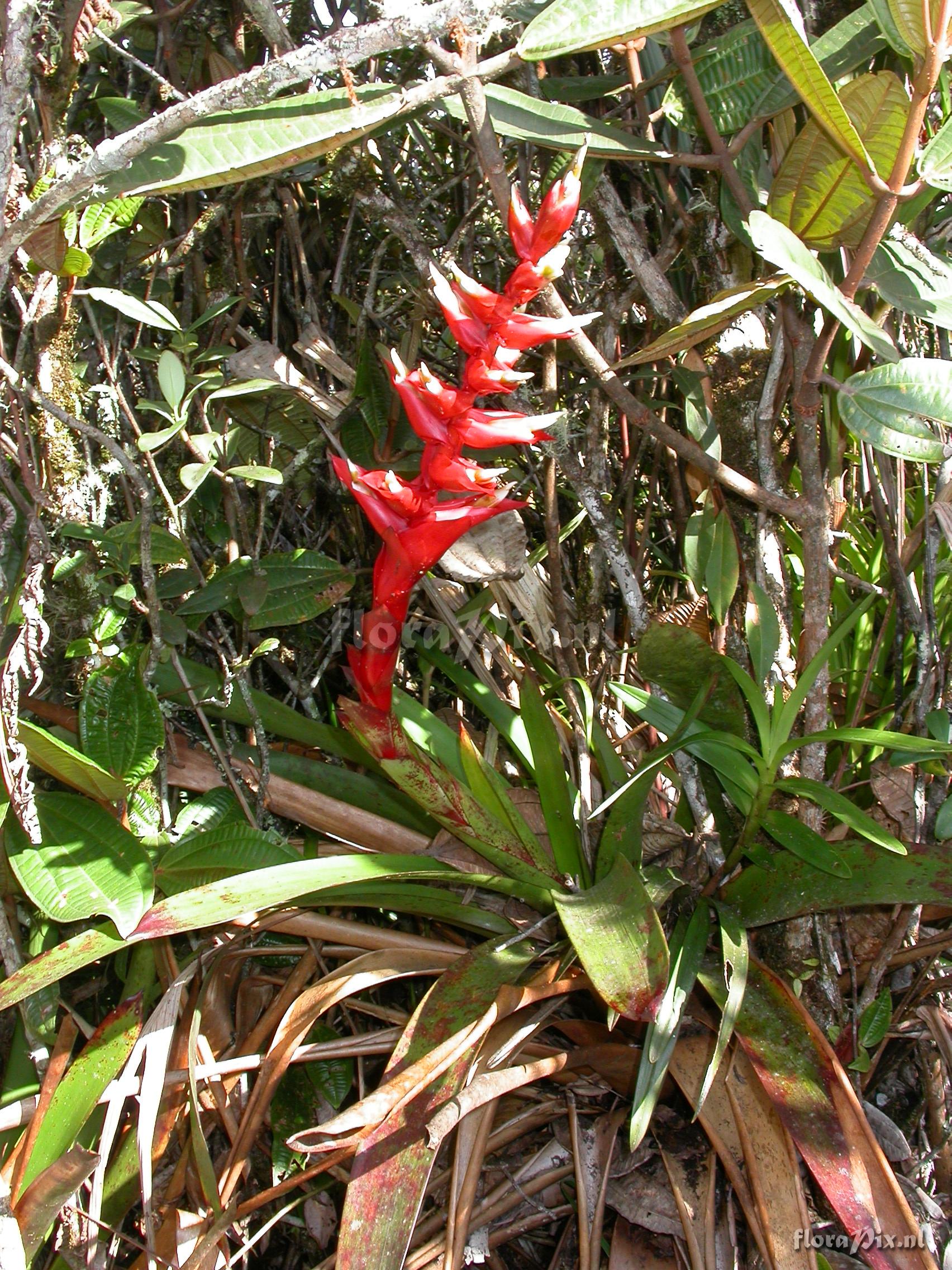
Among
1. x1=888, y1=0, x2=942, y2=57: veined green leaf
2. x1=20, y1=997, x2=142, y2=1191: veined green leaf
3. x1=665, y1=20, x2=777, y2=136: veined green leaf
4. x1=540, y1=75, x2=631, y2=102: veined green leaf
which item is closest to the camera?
x1=888, y1=0, x2=942, y2=57: veined green leaf

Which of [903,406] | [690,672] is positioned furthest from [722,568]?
[903,406]

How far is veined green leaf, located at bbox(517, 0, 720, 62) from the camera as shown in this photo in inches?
25.0

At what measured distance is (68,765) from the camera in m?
0.82

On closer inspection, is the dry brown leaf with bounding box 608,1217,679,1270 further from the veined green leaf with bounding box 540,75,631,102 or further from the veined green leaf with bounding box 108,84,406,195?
the veined green leaf with bounding box 540,75,631,102

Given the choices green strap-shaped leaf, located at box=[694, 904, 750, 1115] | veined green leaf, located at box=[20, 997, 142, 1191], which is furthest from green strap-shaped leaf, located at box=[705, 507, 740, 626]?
veined green leaf, located at box=[20, 997, 142, 1191]

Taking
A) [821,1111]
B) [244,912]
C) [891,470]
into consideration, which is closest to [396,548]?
[244,912]

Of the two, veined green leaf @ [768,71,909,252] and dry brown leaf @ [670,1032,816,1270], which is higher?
veined green leaf @ [768,71,909,252]

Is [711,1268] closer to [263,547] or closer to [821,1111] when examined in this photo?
[821,1111]

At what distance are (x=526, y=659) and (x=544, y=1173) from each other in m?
0.56

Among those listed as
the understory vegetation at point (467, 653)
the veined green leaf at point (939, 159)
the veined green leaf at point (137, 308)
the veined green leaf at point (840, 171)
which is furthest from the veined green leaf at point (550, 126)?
the veined green leaf at point (137, 308)

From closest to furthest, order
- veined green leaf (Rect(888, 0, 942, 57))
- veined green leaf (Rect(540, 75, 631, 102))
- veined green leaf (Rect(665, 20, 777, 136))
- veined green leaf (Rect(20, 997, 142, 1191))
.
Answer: veined green leaf (Rect(888, 0, 942, 57)), veined green leaf (Rect(20, 997, 142, 1191)), veined green leaf (Rect(665, 20, 777, 136)), veined green leaf (Rect(540, 75, 631, 102))

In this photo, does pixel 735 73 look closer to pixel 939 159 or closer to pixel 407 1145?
pixel 939 159

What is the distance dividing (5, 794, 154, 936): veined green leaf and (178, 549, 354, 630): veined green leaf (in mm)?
221

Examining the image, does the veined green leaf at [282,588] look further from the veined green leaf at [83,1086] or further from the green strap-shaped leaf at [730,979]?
the green strap-shaped leaf at [730,979]
